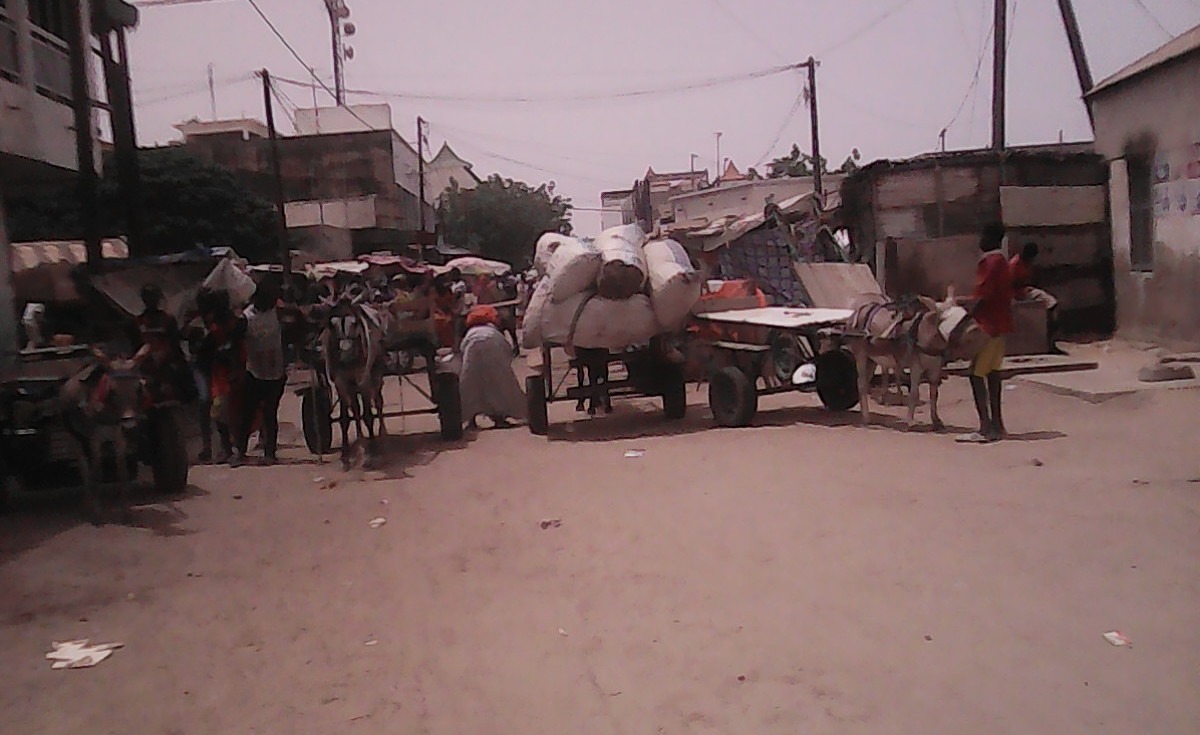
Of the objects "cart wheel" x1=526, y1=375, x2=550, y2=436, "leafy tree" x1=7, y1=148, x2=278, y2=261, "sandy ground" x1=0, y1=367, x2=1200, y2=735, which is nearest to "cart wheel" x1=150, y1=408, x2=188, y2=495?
"sandy ground" x1=0, y1=367, x2=1200, y2=735

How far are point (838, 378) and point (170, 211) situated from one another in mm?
21237

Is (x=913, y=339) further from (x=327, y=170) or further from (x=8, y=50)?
(x=327, y=170)

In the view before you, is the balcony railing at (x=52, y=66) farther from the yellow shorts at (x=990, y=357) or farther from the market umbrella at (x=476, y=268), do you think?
the market umbrella at (x=476, y=268)

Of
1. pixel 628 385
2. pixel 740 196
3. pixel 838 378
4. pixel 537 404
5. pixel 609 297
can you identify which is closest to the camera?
pixel 609 297

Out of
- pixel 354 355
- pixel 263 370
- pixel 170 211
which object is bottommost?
pixel 263 370

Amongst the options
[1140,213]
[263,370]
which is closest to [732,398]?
[263,370]

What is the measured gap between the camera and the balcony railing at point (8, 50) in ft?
38.0

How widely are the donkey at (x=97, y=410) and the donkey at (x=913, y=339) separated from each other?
6871 millimetres

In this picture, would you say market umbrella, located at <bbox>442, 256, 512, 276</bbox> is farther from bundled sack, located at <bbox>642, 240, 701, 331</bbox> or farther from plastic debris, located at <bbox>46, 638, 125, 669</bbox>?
plastic debris, located at <bbox>46, 638, 125, 669</bbox>

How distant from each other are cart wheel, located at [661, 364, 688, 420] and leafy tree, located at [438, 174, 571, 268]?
41.1 meters

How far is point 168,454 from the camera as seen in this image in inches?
342

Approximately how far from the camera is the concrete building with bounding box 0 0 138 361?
11.6m

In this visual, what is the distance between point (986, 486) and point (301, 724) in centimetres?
510

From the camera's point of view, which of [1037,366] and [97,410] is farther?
[1037,366]
